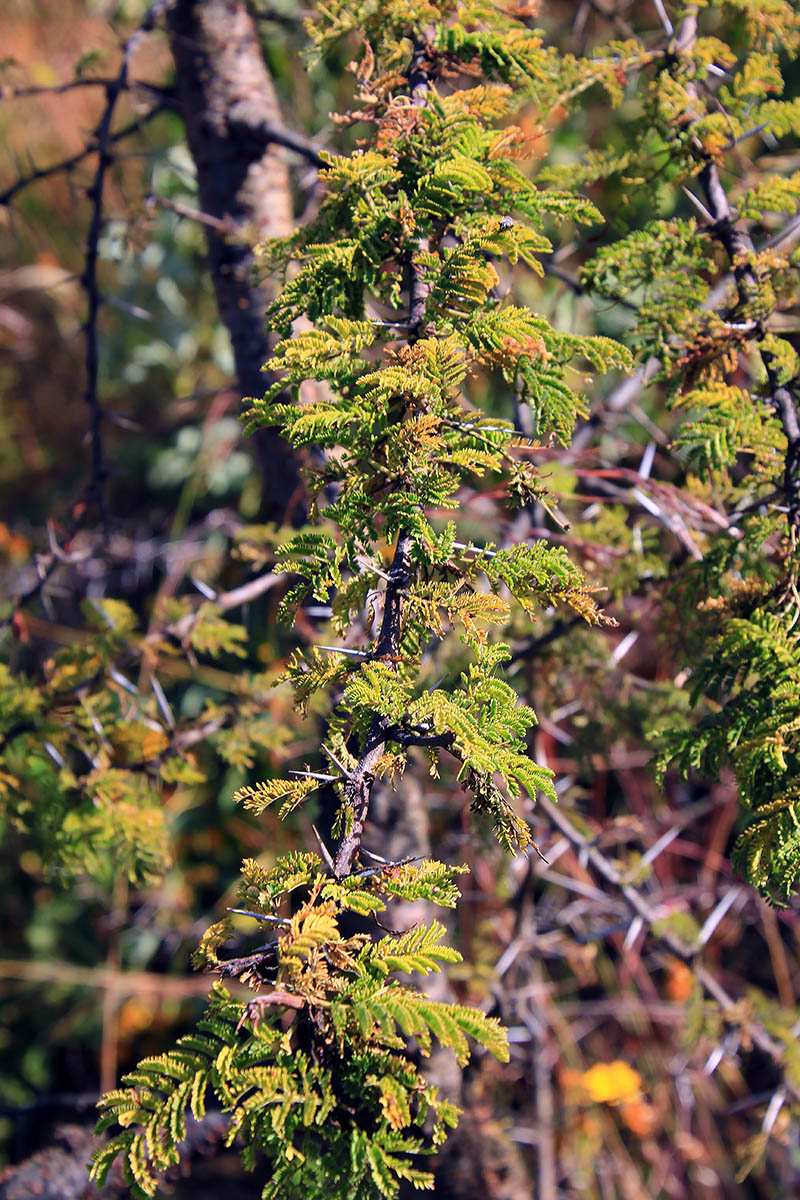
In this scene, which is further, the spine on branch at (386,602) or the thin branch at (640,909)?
the thin branch at (640,909)

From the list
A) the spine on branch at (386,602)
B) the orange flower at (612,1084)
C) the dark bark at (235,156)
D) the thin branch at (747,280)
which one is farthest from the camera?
the orange flower at (612,1084)

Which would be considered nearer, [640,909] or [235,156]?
[235,156]

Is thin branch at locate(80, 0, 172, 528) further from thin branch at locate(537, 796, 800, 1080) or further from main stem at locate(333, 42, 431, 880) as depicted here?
thin branch at locate(537, 796, 800, 1080)

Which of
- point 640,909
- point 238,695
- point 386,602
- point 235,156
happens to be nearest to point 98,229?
point 235,156

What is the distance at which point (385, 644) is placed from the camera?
91 centimetres

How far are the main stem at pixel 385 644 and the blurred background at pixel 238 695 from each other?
8.3 inches

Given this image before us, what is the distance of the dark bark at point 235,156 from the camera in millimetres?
1704

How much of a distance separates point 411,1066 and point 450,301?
2.67 ft

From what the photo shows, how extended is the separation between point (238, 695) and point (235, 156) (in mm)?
1053

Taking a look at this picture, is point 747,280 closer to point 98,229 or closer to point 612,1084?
point 98,229

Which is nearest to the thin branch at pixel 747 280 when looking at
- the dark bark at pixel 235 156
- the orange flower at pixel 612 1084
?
the dark bark at pixel 235 156

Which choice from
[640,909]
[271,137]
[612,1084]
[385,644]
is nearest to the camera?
[385,644]

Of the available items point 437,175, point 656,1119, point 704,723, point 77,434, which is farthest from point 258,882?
point 77,434

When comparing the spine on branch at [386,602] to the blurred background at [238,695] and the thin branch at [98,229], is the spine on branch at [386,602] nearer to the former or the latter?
the blurred background at [238,695]
